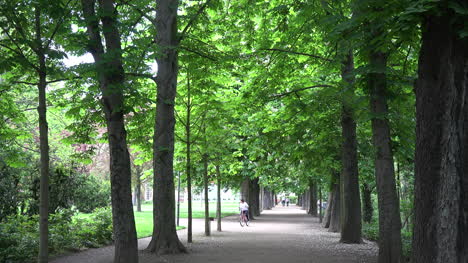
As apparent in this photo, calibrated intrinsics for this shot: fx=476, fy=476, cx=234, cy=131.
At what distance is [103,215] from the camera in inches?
722

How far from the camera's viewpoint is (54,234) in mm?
14414

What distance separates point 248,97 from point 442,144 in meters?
9.48

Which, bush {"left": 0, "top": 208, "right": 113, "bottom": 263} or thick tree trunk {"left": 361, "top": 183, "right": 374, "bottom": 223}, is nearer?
bush {"left": 0, "top": 208, "right": 113, "bottom": 263}

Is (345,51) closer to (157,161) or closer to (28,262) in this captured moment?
(157,161)

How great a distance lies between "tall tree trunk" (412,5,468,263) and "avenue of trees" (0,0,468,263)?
17mm

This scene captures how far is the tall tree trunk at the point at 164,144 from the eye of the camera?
581 inches

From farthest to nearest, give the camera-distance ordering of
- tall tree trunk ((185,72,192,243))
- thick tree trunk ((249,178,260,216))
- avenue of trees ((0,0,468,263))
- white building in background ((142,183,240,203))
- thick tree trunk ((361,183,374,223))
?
white building in background ((142,183,240,203)), thick tree trunk ((249,178,260,216)), thick tree trunk ((361,183,374,223)), tall tree trunk ((185,72,192,243)), avenue of trees ((0,0,468,263))

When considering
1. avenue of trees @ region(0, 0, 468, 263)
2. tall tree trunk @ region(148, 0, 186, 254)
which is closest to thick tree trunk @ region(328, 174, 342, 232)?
avenue of trees @ region(0, 0, 468, 263)

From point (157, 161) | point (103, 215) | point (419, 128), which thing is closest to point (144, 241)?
point (103, 215)

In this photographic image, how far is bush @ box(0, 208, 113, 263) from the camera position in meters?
12.1

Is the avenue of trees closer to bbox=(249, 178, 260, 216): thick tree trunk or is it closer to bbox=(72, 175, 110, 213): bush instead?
bbox=(72, 175, 110, 213): bush

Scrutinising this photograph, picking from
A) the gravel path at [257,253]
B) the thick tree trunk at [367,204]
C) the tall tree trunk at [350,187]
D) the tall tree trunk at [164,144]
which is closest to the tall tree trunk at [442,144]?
the gravel path at [257,253]

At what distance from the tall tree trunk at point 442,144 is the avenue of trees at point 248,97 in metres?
0.02

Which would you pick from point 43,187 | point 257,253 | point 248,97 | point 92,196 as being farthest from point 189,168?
point 92,196
